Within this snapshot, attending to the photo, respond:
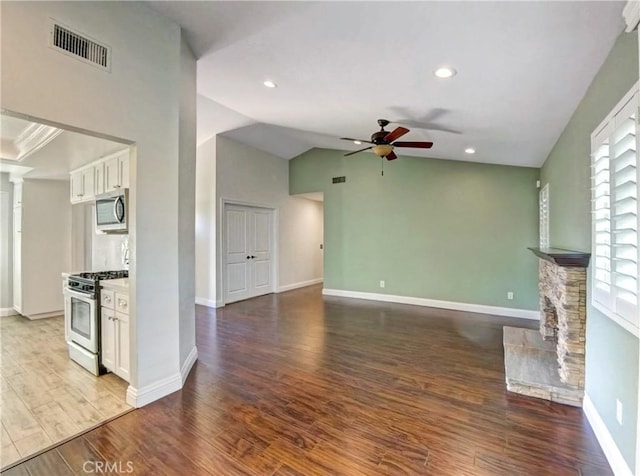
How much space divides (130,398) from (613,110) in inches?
160

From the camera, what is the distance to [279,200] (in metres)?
7.64

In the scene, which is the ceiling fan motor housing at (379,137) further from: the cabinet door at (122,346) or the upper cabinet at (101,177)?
the cabinet door at (122,346)

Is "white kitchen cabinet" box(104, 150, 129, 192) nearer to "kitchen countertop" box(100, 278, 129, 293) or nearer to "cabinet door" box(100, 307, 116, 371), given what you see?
"kitchen countertop" box(100, 278, 129, 293)

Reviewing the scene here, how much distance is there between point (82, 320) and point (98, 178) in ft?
5.13

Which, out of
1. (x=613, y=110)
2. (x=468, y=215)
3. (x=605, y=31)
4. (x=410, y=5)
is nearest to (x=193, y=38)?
(x=410, y=5)

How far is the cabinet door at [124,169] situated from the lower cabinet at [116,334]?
1.06m

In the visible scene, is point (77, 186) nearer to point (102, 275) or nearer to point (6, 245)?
point (102, 275)

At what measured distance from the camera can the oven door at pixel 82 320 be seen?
3006mm

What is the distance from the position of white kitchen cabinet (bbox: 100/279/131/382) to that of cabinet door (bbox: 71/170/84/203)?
69.0 inches

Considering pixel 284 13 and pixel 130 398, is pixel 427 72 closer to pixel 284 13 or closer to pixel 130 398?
pixel 284 13

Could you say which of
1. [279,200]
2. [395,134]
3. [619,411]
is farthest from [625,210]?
[279,200]

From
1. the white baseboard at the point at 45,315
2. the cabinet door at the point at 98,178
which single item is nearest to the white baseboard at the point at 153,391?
the cabinet door at the point at 98,178

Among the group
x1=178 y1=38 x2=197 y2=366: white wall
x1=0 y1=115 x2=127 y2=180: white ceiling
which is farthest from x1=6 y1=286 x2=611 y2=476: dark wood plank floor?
x1=0 y1=115 x2=127 y2=180: white ceiling

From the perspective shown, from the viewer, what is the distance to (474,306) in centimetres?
583
